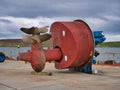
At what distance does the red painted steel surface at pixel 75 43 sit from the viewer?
13969 millimetres

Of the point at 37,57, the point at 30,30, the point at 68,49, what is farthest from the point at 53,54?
the point at 30,30

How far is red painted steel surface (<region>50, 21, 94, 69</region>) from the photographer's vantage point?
13969 millimetres

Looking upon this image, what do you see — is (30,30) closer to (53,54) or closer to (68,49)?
(53,54)

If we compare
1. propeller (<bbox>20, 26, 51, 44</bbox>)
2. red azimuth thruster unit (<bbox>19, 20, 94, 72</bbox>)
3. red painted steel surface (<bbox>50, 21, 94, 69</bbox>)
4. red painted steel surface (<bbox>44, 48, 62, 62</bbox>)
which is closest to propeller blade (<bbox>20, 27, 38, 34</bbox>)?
propeller (<bbox>20, 26, 51, 44</bbox>)

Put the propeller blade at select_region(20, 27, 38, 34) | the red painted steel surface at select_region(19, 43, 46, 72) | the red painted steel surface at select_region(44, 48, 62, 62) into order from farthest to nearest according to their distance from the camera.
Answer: the red painted steel surface at select_region(44, 48, 62, 62) < the propeller blade at select_region(20, 27, 38, 34) < the red painted steel surface at select_region(19, 43, 46, 72)

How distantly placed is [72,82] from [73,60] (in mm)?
2722

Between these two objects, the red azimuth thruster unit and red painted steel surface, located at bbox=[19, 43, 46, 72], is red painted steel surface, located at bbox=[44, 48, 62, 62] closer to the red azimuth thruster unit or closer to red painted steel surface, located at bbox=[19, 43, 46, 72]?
the red azimuth thruster unit

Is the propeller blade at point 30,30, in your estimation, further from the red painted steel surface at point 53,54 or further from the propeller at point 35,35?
the red painted steel surface at point 53,54

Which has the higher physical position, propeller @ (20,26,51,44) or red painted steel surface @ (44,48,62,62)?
propeller @ (20,26,51,44)

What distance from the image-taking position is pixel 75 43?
13.9 metres

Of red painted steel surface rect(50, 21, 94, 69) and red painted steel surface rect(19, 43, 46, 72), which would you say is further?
red painted steel surface rect(50, 21, 94, 69)

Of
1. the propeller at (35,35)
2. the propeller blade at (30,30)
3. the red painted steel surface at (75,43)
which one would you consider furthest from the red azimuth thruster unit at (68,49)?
the propeller blade at (30,30)

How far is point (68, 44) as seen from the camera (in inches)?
565

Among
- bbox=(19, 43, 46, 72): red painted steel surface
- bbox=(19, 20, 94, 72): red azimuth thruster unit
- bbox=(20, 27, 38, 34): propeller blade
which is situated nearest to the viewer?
bbox=(19, 43, 46, 72): red painted steel surface
